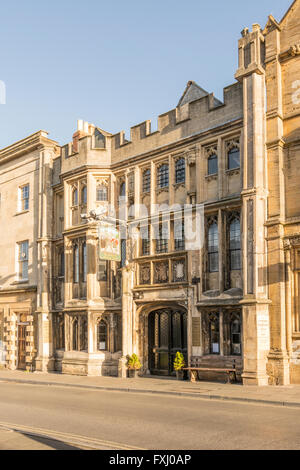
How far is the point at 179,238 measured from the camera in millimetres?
22000

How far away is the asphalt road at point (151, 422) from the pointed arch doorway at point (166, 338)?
5.34 meters

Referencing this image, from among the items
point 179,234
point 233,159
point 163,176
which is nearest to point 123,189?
point 163,176

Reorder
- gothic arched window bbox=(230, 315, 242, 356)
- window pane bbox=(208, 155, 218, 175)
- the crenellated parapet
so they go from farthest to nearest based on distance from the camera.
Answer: window pane bbox=(208, 155, 218, 175) → the crenellated parapet → gothic arched window bbox=(230, 315, 242, 356)

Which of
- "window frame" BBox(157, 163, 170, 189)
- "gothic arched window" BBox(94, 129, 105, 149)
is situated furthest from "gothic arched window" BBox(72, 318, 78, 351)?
"gothic arched window" BBox(94, 129, 105, 149)

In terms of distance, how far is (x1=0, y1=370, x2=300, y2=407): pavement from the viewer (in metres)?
15.1

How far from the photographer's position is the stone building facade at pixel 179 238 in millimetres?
18703

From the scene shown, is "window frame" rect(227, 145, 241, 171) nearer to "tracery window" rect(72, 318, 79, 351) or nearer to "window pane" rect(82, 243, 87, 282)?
"window pane" rect(82, 243, 87, 282)

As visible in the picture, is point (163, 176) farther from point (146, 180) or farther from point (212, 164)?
point (212, 164)

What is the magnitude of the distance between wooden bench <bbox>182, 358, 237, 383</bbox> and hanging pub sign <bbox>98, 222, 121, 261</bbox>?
5610mm

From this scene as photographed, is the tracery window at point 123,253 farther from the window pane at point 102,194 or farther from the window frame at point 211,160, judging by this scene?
the window frame at point 211,160

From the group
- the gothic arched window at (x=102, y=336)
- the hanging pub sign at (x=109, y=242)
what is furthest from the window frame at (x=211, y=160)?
the gothic arched window at (x=102, y=336)

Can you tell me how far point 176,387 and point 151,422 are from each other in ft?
22.6

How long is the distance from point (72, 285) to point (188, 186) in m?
8.19
